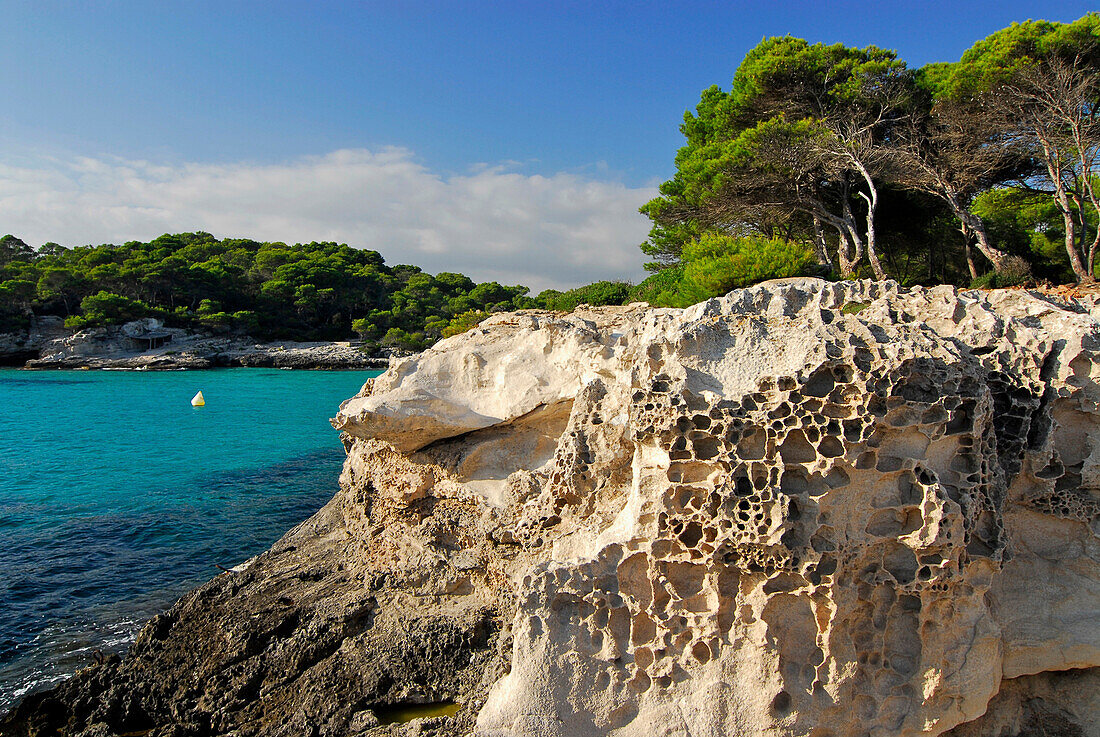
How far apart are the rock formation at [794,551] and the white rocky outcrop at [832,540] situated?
16 mm

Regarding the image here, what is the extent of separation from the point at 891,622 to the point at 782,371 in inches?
68.3

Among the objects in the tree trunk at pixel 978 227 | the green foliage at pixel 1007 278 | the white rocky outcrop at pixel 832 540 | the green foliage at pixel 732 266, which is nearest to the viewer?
the white rocky outcrop at pixel 832 540

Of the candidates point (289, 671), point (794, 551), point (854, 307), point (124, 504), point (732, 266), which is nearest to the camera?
point (794, 551)

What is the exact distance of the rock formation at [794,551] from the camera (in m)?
3.93

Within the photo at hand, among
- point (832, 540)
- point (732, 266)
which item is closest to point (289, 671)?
point (832, 540)

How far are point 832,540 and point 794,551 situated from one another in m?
0.27

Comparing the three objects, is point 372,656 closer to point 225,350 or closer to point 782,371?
point 782,371

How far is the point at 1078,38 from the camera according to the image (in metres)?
14.3

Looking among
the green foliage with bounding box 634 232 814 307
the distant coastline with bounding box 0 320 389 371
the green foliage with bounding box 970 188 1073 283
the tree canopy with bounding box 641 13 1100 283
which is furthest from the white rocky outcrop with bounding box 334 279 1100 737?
the distant coastline with bounding box 0 320 389 371

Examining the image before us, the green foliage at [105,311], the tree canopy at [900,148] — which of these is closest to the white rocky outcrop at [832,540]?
the tree canopy at [900,148]

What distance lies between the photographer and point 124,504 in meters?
12.6

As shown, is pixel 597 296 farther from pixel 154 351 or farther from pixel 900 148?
pixel 154 351

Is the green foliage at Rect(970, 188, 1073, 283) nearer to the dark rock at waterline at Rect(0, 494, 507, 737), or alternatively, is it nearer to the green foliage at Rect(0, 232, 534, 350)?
the dark rock at waterline at Rect(0, 494, 507, 737)

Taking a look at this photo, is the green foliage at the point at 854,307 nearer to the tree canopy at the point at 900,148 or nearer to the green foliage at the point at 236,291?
the tree canopy at the point at 900,148
